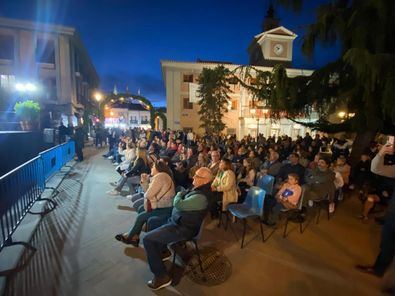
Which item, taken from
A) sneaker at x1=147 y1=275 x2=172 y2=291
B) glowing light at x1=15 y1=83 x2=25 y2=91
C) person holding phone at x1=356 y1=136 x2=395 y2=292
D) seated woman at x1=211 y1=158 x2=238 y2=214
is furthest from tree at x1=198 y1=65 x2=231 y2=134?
sneaker at x1=147 y1=275 x2=172 y2=291

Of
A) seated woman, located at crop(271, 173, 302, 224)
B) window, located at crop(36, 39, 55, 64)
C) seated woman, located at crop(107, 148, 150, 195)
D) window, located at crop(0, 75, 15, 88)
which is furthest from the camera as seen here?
window, located at crop(36, 39, 55, 64)

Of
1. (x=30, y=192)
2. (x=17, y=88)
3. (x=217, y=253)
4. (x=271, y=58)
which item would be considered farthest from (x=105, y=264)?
(x=271, y=58)

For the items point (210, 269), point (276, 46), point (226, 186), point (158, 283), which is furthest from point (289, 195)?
point (276, 46)

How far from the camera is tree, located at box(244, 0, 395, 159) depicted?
221 inches

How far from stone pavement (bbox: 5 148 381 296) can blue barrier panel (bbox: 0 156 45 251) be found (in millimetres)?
484

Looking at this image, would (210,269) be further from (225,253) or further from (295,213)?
(295,213)

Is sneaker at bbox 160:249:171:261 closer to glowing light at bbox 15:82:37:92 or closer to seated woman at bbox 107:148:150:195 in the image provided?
seated woman at bbox 107:148:150:195

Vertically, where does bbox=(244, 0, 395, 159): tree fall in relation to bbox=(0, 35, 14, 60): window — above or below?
below

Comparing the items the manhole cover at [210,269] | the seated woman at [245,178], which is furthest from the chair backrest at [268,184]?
the manhole cover at [210,269]

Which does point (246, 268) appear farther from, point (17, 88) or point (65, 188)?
point (17, 88)

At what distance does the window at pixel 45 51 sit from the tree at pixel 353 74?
82.2 ft

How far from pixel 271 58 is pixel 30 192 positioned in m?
32.5

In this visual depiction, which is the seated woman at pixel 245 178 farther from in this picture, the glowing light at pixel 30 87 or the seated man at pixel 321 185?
the glowing light at pixel 30 87

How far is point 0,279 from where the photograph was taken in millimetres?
3186
